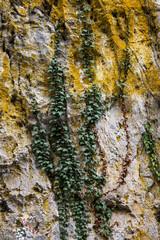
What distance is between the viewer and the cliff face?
3576mm

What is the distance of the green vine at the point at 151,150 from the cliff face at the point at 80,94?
0.11m

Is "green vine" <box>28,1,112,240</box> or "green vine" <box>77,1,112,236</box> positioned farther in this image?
"green vine" <box>77,1,112,236</box>

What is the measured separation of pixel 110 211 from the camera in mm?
4020

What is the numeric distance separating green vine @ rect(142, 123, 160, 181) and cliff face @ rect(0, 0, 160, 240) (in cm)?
11

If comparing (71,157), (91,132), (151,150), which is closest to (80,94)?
(91,132)

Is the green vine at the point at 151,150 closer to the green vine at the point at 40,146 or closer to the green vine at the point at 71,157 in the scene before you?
the green vine at the point at 71,157

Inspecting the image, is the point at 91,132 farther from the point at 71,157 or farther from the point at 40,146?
the point at 40,146

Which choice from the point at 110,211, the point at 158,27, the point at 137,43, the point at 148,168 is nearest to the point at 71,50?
the point at 137,43

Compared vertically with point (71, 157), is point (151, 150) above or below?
above

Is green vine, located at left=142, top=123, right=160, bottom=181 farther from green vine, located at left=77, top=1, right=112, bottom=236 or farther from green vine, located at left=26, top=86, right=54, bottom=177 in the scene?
green vine, located at left=26, top=86, right=54, bottom=177

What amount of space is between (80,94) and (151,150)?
2.27m

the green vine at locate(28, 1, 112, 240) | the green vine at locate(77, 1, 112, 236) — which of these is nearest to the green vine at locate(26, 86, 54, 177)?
the green vine at locate(28, 1, 112, 240)

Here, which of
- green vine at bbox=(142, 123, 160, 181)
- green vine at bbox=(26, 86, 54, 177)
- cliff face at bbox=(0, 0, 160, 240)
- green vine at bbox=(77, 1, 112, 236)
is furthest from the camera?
green vine at bbox=(142, 123, 160, 181)

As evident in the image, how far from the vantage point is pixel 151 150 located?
476 centimetres
